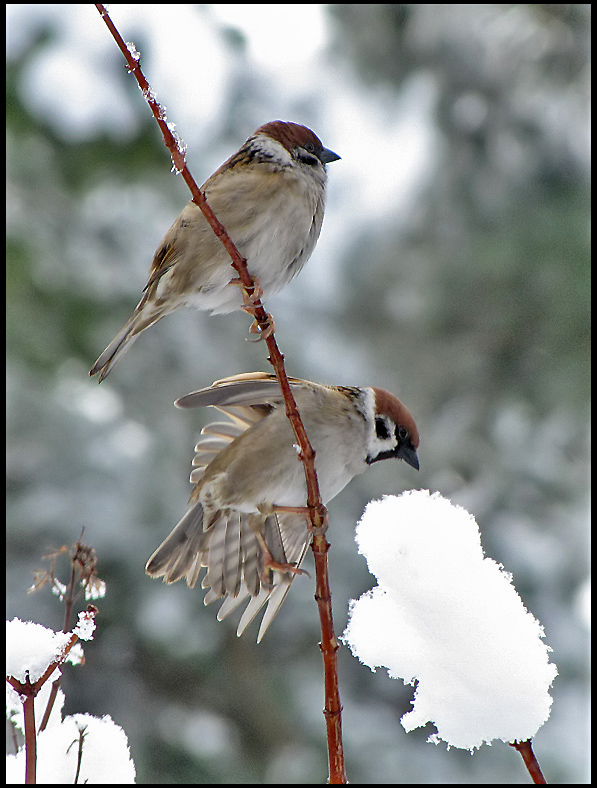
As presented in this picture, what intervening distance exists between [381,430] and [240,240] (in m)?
0.32

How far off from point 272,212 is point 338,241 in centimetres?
168

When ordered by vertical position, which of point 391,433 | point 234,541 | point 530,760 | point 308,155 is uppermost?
point 308,155

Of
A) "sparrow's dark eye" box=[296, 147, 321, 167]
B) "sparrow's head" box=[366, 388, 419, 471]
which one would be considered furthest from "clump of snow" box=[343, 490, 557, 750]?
"sparrow's dark eye" box=[296, 147, 321, 167]

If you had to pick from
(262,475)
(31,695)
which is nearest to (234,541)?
(262,475)

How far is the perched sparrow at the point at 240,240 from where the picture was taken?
0.99 m

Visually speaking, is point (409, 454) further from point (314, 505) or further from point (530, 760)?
point (530, 760)

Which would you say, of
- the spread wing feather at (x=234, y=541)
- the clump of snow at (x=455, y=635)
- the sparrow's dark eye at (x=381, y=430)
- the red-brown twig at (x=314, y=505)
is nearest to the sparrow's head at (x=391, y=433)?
the sparrow's dark eye at (x=381, y=430)

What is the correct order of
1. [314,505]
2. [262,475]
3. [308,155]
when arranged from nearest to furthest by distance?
1. [314,505]
2. [262,475]
3. [308,155]

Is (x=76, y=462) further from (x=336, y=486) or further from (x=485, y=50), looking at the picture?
(x=485, y=50)

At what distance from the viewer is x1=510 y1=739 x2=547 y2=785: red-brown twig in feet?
1.24

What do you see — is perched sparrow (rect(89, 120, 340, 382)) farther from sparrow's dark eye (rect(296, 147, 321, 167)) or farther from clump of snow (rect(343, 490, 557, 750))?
clump of snow (rect(343, 490, 557, 750))

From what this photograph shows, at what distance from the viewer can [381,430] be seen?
1.01 meters

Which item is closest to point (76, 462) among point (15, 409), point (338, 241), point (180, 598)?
point (15, 409)

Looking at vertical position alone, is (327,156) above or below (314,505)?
above
